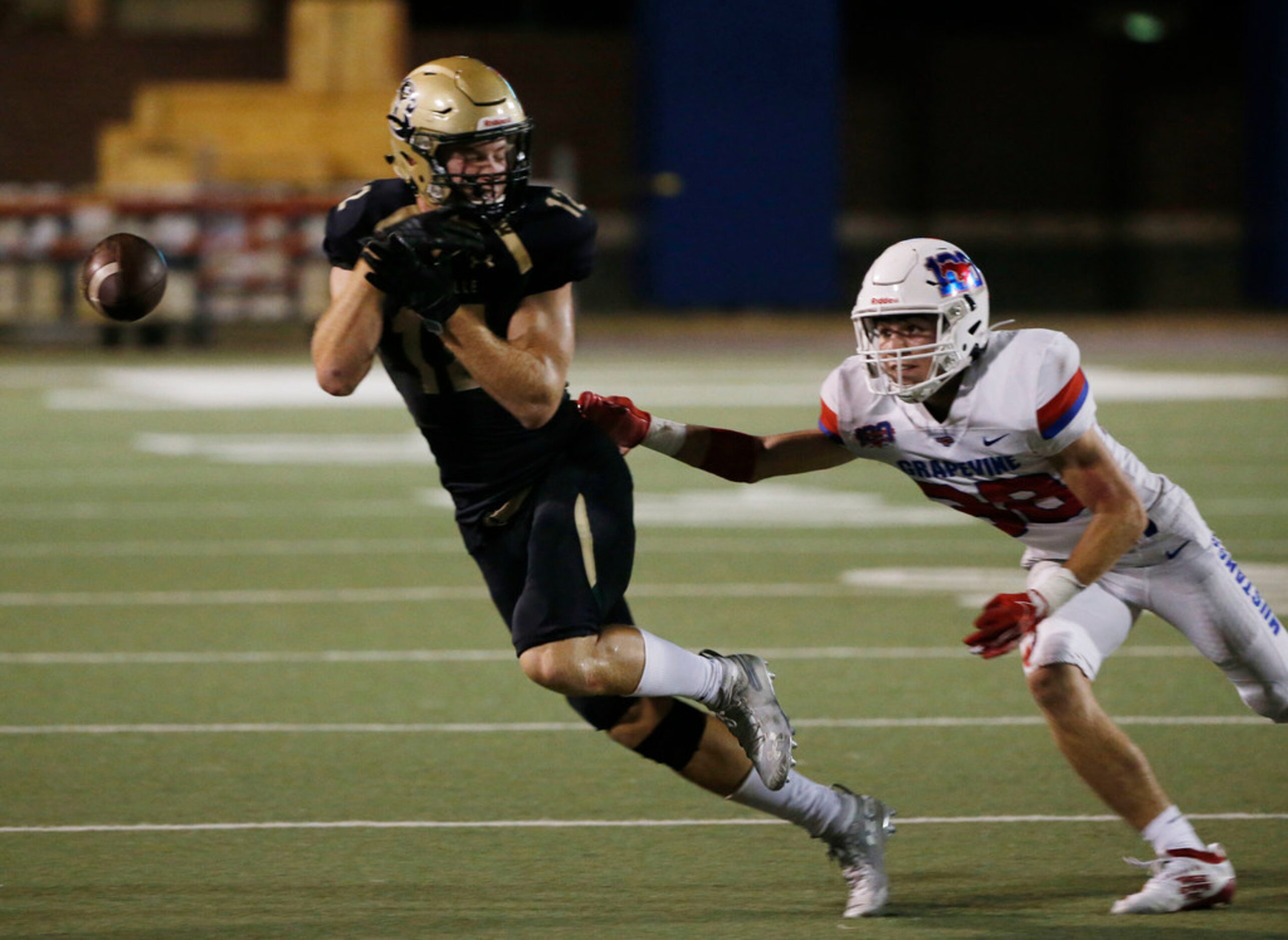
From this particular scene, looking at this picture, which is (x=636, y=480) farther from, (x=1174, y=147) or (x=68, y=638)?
(x=1174, y=147)

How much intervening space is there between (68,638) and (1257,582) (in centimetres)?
414

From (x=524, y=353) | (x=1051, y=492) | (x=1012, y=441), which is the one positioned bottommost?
(x=1051, y=492)

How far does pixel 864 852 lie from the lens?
3.80 metres

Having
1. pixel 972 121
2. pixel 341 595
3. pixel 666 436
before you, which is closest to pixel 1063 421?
pixel 666 436

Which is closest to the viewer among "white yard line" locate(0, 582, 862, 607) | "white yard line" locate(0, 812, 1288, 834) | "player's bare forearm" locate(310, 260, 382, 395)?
"player's bare forearm" locate(310, 260, 382, 395)

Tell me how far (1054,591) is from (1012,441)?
1.03 ft

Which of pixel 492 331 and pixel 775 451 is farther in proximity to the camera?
pixel 775 451

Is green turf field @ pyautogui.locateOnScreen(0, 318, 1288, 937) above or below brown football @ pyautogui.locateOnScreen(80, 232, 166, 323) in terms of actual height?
below

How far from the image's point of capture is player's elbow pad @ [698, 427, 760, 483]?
4078 mm

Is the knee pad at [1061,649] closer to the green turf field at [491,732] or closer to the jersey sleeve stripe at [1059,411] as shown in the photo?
the jersey sleeve stripe at [1059,411]

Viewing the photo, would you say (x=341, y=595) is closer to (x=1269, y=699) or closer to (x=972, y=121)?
(x=1269, y=699)

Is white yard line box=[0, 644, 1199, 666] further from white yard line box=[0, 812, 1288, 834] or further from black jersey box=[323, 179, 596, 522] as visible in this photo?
black jersey box=[323, 179, 596, 522]

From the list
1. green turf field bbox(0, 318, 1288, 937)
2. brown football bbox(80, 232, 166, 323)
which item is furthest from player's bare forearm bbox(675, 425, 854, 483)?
brown football bbox(80, 232, 166, 323)

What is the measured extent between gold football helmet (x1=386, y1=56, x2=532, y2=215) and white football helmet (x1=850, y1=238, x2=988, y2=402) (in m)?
0.72
